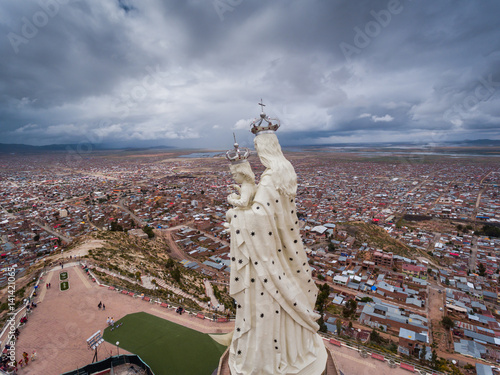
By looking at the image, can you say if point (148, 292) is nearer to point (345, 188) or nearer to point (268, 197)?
point (268, 197)

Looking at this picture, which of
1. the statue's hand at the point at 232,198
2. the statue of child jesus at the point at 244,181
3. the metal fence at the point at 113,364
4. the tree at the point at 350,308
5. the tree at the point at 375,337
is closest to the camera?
the statue's hand at the point at 232,198

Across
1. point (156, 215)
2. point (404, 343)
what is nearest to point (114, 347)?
point (404, 343)

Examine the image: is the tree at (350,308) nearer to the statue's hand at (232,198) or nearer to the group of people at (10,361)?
the statue's hand at (232,198)

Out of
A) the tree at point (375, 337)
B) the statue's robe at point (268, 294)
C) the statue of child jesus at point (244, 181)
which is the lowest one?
the tree at point (375, 337)

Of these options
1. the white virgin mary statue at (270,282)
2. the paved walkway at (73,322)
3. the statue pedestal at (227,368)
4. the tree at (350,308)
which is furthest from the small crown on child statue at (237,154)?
the tree at (350,308)

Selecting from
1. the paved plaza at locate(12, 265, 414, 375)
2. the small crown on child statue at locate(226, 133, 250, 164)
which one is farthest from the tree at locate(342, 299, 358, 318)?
the small crown on child statue at locate(226, 133, 250, 164)

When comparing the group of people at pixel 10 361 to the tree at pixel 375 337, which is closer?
the group of people at pixel 10 361

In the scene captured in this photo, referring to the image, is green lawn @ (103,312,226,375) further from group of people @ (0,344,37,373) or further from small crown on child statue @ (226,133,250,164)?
small crown on child statue @ (226,133,250,164)
